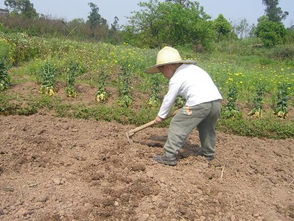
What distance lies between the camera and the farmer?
4188 millimetres

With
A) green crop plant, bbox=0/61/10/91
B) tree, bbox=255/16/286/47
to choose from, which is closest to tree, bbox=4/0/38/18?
tree, bbox=255/16/286/47

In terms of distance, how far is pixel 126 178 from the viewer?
13.4ft

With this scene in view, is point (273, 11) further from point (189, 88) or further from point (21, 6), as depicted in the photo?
point (189, 88)

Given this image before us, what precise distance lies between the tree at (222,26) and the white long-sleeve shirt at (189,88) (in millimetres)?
23065

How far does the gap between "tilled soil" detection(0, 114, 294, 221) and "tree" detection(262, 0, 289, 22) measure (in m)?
29.6

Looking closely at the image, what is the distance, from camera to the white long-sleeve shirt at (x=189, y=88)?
164 inches

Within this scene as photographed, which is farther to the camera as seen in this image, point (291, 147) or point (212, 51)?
point (212, 51)

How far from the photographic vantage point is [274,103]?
7.52 m

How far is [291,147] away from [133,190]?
10.4ft

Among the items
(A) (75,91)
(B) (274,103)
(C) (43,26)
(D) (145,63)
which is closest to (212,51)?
(C) (43,26)

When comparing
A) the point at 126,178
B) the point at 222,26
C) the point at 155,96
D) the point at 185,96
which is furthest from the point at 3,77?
the point at 222,26

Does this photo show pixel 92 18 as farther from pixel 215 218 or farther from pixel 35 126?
pixel 215 218

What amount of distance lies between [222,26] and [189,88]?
23.8m

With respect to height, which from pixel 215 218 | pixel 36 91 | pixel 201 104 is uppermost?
pixel 201 104
